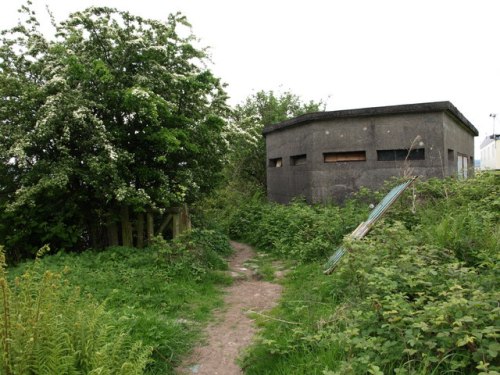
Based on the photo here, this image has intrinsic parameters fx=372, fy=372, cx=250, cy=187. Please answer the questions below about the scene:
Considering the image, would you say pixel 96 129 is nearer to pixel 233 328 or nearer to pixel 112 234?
pixel 112 234

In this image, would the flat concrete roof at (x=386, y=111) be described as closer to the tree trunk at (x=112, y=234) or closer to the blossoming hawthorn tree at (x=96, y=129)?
the blossoming hawthorn tree at (x=96, y=129)

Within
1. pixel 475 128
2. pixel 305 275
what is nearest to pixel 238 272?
pixel 305 275

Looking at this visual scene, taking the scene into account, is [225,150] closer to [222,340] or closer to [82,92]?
[82,92]

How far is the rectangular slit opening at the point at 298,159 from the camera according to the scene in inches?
447

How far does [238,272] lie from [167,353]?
340 centimetres

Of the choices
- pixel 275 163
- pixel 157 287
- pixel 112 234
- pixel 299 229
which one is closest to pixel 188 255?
pixel 157 287

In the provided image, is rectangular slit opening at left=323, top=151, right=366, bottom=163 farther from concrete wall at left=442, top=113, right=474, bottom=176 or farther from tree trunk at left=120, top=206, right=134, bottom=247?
tree trunk at left=120, top=206, right=134, bottom=247

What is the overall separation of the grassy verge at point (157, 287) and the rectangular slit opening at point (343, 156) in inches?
189

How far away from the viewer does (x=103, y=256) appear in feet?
22.0

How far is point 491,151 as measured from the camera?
4144cm

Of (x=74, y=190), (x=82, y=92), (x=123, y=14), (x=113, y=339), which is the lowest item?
(x=113, y=339)

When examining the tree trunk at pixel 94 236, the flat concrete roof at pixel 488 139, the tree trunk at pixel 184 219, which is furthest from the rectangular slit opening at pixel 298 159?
the flat concrete roof at pixel 488 139

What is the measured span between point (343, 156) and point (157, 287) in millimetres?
6924

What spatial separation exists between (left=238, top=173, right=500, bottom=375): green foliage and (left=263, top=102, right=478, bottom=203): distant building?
401 centimetres
